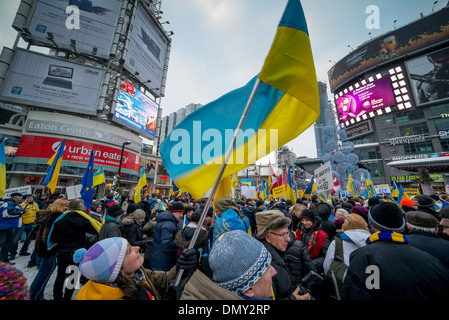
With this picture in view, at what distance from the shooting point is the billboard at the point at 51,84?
84.1 feet

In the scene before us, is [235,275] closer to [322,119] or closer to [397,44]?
[397,44]

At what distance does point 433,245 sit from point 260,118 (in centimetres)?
249

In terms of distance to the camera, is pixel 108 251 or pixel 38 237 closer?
pixel 108 251

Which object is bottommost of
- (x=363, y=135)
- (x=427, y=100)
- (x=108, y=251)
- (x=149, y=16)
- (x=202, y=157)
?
(x=108, y=251)

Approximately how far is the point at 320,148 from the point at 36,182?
16170 cm

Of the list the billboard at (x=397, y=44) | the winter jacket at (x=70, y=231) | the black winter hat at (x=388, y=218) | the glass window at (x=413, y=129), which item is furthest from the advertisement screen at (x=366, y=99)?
the winter jacket at (x=70, y=231)

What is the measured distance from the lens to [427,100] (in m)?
38.5

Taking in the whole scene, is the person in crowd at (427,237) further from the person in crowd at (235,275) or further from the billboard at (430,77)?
the billboard at (430,77)

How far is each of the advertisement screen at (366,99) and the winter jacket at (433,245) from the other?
53321 millimetres

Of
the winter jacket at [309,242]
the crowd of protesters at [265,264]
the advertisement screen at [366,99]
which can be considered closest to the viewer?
the crowd of protesters at [265,264]

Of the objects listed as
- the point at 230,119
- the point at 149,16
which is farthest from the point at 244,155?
the point at 149,16

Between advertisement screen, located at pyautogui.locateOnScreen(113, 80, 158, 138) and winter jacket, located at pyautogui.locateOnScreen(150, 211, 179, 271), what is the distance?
32.1 m

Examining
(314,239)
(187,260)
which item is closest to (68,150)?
(187,260)

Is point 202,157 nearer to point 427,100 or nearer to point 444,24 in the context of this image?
point 427,100
